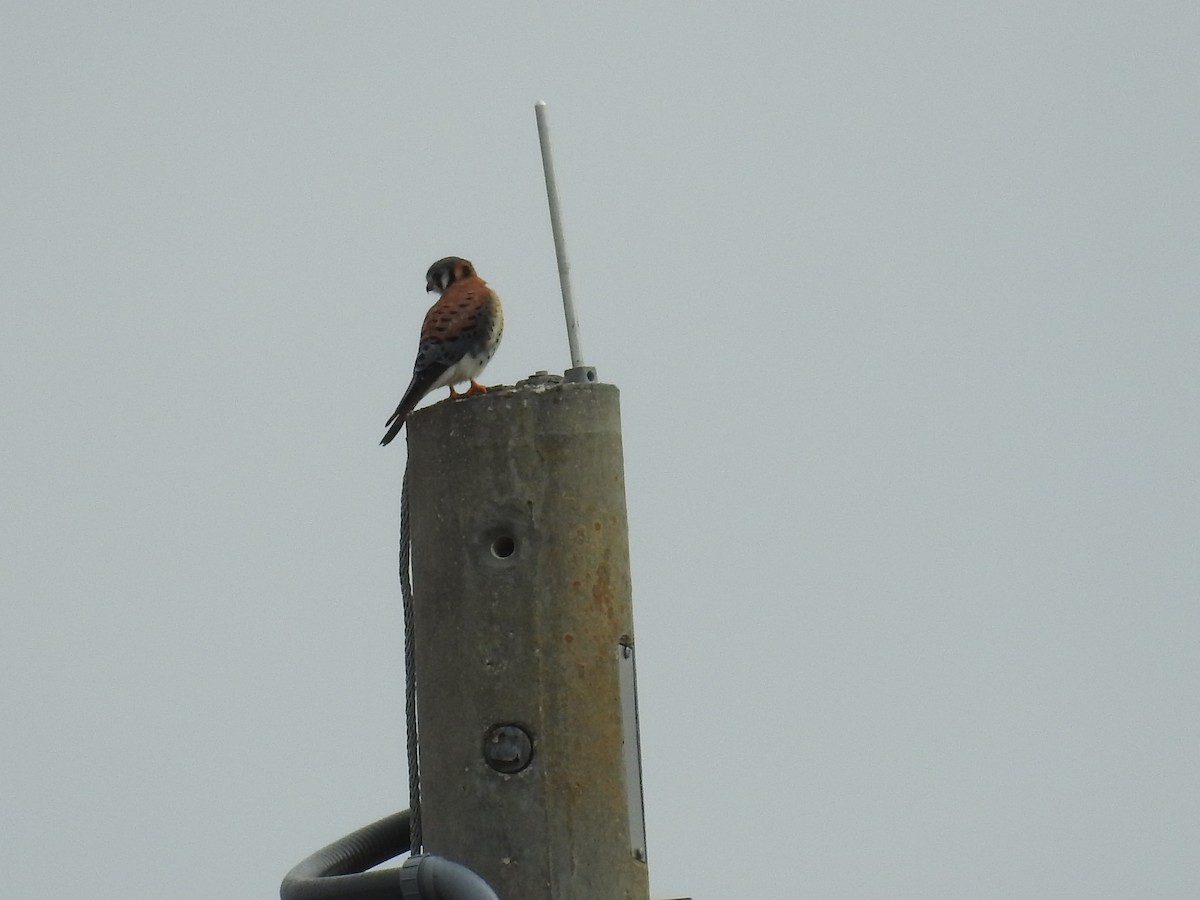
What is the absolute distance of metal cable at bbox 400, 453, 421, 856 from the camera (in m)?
4.92

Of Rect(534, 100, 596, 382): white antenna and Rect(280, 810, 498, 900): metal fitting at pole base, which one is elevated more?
Rect(534, 100, 596, 382): white antenna

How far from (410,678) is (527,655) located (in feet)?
1.27

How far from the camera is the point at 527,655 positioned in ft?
15.4

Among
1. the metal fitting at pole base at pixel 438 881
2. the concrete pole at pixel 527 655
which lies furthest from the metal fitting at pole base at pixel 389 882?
A: the concrete pole at pixel 527 655

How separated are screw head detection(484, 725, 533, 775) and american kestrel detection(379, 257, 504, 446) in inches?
73.2

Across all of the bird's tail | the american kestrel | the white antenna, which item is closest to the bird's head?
the american kestrel

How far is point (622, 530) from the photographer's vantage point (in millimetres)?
4895

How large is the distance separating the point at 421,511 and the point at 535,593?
40 cm

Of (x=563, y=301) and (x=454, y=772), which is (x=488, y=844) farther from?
(x=563, y=301)

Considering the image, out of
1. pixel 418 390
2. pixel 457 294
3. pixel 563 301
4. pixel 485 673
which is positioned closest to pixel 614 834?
pixel 485 673

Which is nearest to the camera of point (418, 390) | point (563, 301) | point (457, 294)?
point (563, 301)

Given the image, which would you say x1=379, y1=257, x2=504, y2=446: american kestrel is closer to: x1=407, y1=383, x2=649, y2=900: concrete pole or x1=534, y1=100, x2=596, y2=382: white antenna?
x1=534, y1=100, x2=596, y2=382: white antenna

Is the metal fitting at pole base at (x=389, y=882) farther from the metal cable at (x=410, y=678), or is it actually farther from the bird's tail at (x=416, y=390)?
the bird's tail at (x=416, y=390)

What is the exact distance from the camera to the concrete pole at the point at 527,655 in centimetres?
470
